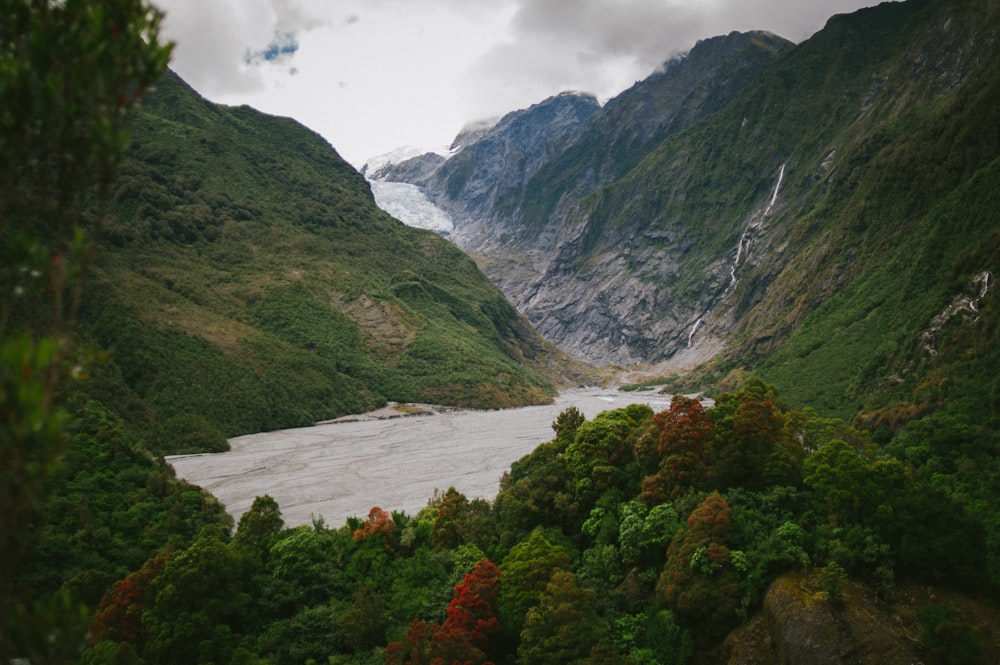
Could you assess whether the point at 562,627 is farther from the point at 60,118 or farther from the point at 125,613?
the point at 60,118

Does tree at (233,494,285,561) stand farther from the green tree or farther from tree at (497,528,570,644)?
tree at (497,528,570,644)

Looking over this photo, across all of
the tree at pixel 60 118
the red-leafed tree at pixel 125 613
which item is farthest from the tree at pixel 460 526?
the tree at pixel 60 118

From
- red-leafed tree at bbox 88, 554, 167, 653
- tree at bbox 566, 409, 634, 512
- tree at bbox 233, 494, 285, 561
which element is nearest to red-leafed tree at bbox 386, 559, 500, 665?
tree at bbox 566, 409, 634, 512

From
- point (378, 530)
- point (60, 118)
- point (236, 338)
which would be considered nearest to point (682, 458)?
point (378, 530)

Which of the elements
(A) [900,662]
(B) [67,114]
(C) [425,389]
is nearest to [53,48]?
(B) [67,114]

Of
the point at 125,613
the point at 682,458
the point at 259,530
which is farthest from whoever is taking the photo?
the point at 259,530

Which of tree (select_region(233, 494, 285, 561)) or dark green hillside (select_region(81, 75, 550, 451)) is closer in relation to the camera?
tree (select_region(233, 494, 285, 561))
